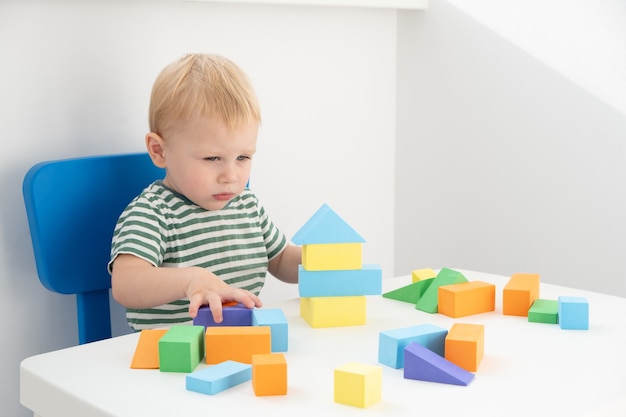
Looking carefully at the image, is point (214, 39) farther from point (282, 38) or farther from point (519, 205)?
point (519, 205)

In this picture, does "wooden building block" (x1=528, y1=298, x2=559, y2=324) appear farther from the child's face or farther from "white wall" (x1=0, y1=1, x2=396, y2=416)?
"white wall" (x1=0, y1=1, x2=396, y2=416)

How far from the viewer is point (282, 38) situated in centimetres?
148

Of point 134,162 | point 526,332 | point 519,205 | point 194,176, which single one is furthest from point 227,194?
point 519,205

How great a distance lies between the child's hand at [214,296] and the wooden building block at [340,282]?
55 mm

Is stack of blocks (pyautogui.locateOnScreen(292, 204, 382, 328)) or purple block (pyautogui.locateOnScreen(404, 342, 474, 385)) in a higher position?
stack of blocks (pyautogui.locateOnScreen(292, 204, 382, 328))

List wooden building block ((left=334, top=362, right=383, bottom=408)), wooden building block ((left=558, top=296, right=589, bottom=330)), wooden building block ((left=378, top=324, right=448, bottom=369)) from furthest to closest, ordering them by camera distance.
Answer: wooden building block ((left=558, top=296, right=589, bottom=330)) → wooden building block ((left=378, top=324, right=448, bottom=369)) → wooden building block ((left=334, top=362, right=383, bottom=408))

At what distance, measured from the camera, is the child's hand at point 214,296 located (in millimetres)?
823

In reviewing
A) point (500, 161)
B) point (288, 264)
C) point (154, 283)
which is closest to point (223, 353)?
point (154, 283)

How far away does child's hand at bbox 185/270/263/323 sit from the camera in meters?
0.82

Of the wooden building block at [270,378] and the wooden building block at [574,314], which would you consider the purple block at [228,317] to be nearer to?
the wooden building block at [270,378]

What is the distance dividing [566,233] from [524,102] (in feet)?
0.84

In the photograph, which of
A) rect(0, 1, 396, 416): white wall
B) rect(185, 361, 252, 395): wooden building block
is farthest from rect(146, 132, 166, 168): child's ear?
rect(185, 361, 252, 395): wooden building block

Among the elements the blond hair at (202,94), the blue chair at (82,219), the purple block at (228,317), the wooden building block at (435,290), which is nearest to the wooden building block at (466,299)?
the wooden building block at (435,290)

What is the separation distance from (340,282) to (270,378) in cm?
23
